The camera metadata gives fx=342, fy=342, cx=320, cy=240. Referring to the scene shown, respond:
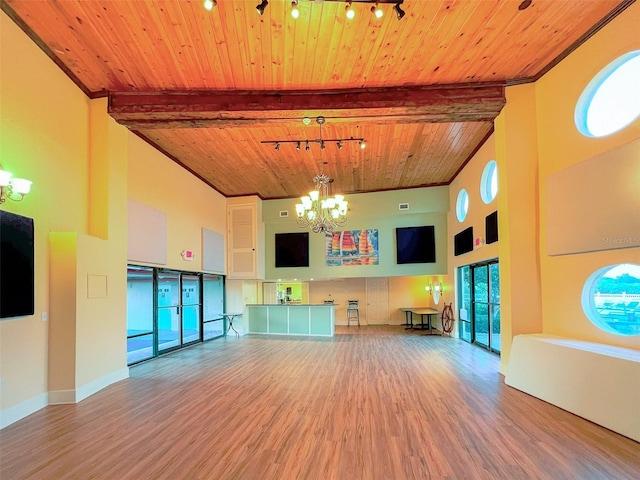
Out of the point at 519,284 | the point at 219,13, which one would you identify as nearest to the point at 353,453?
the point at 519,284

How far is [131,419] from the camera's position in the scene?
376cm

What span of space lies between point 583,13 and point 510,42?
68cm

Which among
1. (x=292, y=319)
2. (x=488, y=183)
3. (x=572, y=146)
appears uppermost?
(x=488, y=183)

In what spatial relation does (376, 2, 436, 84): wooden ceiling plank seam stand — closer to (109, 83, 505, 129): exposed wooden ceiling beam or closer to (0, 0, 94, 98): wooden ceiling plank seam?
(109, 83, 505, 129): exposed wooden ceiling beam

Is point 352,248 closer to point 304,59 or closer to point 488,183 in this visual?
point 488,183

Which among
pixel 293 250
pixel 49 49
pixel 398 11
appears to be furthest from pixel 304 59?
pixel 293 250

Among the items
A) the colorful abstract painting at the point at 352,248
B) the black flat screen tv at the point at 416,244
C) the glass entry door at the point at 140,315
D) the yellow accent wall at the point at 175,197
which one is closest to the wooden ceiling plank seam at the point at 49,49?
the yellow accent wall at the point at 175,197

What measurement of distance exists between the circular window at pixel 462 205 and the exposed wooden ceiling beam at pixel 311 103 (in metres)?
3.88

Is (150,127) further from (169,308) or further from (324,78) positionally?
(169,308)

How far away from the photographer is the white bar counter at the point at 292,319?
32.2 ft

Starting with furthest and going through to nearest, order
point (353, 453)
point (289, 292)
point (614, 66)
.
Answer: point (289, 292) → point (614, 66) → point (353, 453)

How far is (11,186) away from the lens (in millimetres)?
3449

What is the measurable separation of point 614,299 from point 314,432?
363 centimetres

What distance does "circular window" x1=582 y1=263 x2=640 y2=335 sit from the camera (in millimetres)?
3623
